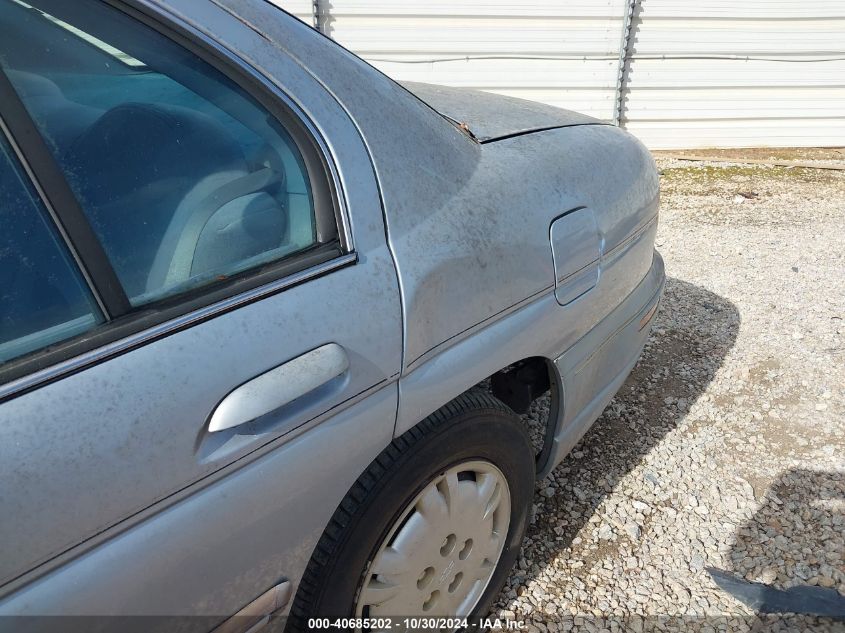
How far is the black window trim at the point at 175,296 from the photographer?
1.02 meters

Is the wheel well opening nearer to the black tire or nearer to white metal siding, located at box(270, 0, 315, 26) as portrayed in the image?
the black tire

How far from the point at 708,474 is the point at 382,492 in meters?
1.76

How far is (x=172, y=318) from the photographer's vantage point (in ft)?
3.72

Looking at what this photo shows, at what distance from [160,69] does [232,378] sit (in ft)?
1.97

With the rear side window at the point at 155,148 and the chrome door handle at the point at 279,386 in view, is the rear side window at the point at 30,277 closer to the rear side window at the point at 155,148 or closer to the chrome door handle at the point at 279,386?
the rear side window at the point at 155,148

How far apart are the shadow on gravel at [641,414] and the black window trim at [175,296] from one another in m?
1.42

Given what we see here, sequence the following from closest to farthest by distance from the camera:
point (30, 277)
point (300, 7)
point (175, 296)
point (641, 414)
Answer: point (30, 277), point (175, 296), point (641, 414), point (300, 7)

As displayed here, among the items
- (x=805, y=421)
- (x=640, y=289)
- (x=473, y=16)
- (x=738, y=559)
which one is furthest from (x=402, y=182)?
(x=473, y=16)

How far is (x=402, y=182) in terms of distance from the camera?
149 cm

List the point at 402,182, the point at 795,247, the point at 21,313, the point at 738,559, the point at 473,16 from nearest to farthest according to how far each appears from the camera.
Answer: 1. the point at 21,313
2. the point at 402,182
3. the point at 738,559
4. the point at 795,247
5. the point at 473,16

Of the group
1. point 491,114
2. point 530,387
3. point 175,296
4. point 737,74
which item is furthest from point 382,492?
point 737,74

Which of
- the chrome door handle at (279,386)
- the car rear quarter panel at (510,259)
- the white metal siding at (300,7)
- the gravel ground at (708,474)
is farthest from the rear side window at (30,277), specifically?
the white metal siding at (300,7)

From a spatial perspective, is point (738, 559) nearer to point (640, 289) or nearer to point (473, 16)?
point (640, 289)

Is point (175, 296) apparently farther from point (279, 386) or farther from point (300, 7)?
point (300, 7)
